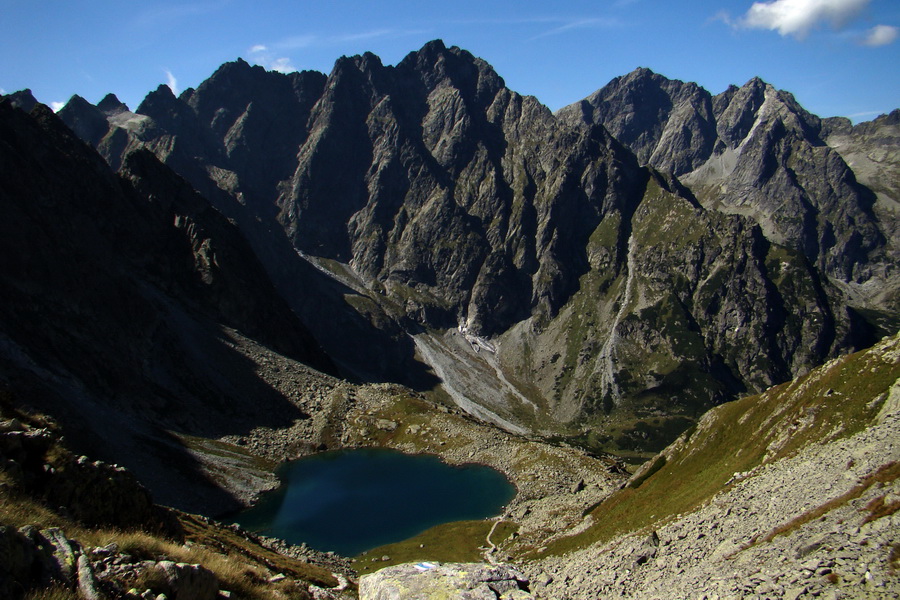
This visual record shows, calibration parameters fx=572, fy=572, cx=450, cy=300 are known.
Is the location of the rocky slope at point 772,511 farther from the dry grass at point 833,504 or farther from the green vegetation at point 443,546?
the green vegetation at point 443,546

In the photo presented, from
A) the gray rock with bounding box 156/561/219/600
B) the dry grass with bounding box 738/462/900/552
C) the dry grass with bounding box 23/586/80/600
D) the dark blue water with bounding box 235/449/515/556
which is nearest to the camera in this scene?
the dry grass with bounding box 23/586/80/600

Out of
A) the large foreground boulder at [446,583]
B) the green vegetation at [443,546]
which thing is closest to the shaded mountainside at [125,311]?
the green vegetation at [443,546]

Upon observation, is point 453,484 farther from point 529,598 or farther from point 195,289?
point 195,289

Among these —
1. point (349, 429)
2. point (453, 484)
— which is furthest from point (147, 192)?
point (453, 484)

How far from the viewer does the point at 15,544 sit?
12.8 m

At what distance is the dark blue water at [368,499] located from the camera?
8544cm

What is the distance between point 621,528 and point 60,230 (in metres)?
135

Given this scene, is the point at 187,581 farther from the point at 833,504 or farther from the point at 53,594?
the point at 833,504

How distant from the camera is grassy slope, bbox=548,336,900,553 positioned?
150ft

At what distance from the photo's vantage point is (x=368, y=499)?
100m

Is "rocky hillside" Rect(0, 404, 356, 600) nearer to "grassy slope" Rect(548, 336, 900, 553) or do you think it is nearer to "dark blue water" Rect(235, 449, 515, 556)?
"grassy slope" Rect(548, 336, 900, 553)

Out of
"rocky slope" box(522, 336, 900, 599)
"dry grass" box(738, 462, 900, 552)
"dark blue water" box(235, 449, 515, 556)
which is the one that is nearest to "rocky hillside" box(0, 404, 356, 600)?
"rocky slope" box(522, 336, 900, 599)

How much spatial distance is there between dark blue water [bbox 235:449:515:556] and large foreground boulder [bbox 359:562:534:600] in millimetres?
61031

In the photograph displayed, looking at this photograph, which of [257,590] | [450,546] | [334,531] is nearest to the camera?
[257,590]
